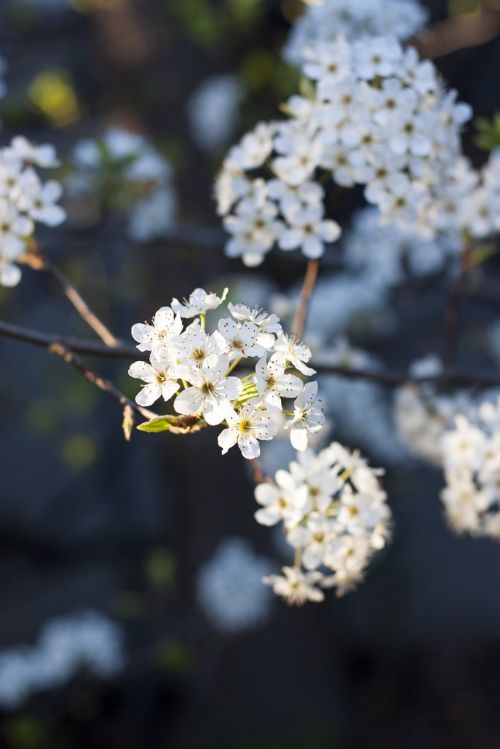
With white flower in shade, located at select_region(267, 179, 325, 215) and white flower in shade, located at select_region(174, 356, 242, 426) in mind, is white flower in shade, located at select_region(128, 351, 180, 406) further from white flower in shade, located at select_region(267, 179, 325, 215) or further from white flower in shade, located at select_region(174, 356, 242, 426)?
white flower in shade, located at select_region(267, 179, 325, 215)

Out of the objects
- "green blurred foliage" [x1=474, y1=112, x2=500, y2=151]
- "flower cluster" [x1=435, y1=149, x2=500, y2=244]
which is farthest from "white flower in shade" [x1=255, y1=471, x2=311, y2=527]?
"green blurred foliage" [x1=474, y1=112, x2=500, y2=151]

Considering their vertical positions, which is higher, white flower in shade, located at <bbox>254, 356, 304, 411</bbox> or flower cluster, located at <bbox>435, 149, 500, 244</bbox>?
flower cluster, located at <bbox>435, 149, 500, 244</bbox>

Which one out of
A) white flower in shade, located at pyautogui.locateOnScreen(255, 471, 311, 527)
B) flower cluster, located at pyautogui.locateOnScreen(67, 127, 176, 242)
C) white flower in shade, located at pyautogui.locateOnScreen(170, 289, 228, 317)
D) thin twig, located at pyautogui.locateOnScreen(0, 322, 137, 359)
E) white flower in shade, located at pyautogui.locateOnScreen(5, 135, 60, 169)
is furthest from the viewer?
flower cluster, located at pyautogui.locateOnScreen(67, 127, 176, 242)

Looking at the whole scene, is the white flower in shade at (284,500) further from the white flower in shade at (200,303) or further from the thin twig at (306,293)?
the thin twig at (306,293)

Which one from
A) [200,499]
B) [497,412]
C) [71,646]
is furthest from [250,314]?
[200,499]

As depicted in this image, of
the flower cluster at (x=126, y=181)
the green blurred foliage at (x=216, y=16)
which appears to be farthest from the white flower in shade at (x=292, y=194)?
the green blurred foliage at (x=216, y=16)

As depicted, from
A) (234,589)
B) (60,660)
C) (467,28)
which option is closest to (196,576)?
(234,589)

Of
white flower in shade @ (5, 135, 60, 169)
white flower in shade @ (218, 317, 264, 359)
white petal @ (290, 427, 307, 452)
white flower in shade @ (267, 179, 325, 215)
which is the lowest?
white petal @ (290, 427, 307, 452)
